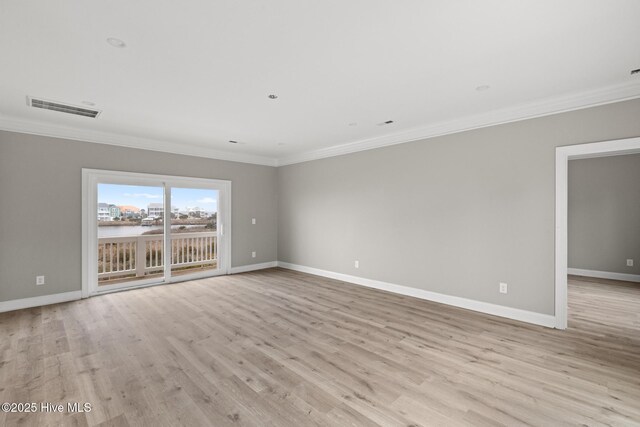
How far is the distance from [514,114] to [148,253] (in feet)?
21.8

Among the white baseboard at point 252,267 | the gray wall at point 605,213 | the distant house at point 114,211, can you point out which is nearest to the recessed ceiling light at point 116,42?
the distant house at point 114,211

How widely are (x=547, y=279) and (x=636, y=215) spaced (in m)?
4.03

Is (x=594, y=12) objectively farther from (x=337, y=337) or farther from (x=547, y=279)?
(x=337, y=337)

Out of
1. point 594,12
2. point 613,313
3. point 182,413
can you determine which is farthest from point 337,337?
point 613,313

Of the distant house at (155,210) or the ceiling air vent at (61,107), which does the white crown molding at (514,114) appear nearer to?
the distant house at (155,210)

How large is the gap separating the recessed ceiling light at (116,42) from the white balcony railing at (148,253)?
4.17m

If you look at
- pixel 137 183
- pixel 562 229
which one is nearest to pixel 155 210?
pixel 137 183

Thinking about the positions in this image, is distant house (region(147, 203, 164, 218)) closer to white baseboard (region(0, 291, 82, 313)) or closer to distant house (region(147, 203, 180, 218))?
distant house (region(147, 203, 180, 218))

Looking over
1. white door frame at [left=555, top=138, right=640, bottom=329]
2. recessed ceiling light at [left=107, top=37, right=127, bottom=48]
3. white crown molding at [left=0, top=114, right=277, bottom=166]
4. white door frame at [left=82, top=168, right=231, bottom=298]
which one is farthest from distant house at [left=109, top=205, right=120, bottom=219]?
white door frame at [left=555, top=138, right=640, bottom=329]

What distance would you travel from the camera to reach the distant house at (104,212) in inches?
190

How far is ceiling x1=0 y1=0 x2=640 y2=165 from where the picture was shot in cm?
190

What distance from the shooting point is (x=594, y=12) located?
6.26ft

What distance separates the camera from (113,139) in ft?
15.8

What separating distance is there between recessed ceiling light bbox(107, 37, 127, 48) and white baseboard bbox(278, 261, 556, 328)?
463 centimetres
